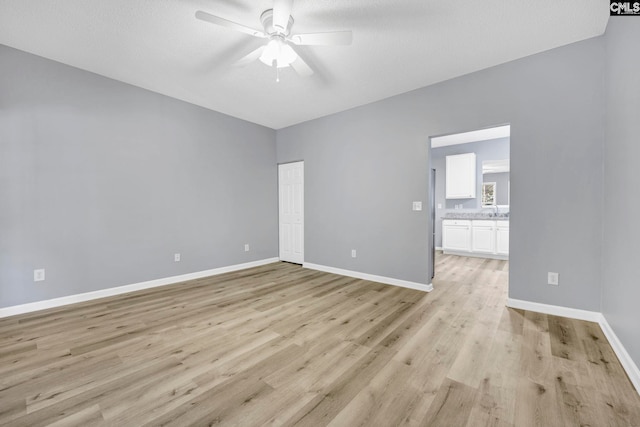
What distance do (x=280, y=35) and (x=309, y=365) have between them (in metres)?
2.70

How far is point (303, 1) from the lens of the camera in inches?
82.1

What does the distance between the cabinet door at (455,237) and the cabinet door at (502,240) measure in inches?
22.7

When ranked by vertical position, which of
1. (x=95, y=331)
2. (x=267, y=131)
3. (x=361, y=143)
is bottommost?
(x=95, y=331)

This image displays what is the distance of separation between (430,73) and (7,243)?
518cm

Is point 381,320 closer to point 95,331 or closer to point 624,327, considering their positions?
point 624,327

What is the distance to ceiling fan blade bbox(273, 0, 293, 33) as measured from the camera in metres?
1.96

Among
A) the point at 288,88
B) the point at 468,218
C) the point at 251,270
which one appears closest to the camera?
the point at 288,88

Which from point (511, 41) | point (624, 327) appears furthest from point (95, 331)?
point (511, 41)

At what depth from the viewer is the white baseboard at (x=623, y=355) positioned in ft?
5.38

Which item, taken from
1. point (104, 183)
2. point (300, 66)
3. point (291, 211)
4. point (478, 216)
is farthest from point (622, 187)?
point (104, 183)

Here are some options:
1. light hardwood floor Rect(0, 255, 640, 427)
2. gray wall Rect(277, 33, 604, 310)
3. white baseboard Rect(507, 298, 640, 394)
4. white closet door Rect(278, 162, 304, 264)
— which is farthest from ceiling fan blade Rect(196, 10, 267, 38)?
white baseboard Rect(507, 298, 640, 394)

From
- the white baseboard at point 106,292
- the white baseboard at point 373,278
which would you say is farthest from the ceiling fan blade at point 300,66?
the white baseboard at point 106,292

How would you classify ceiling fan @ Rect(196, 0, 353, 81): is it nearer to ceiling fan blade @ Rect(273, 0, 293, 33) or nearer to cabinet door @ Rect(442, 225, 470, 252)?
ceiling fan blade @ Rect(273, 0, 293, 33)

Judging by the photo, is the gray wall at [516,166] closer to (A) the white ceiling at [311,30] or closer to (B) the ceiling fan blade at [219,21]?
(A) the white ceiling at [311,30]
